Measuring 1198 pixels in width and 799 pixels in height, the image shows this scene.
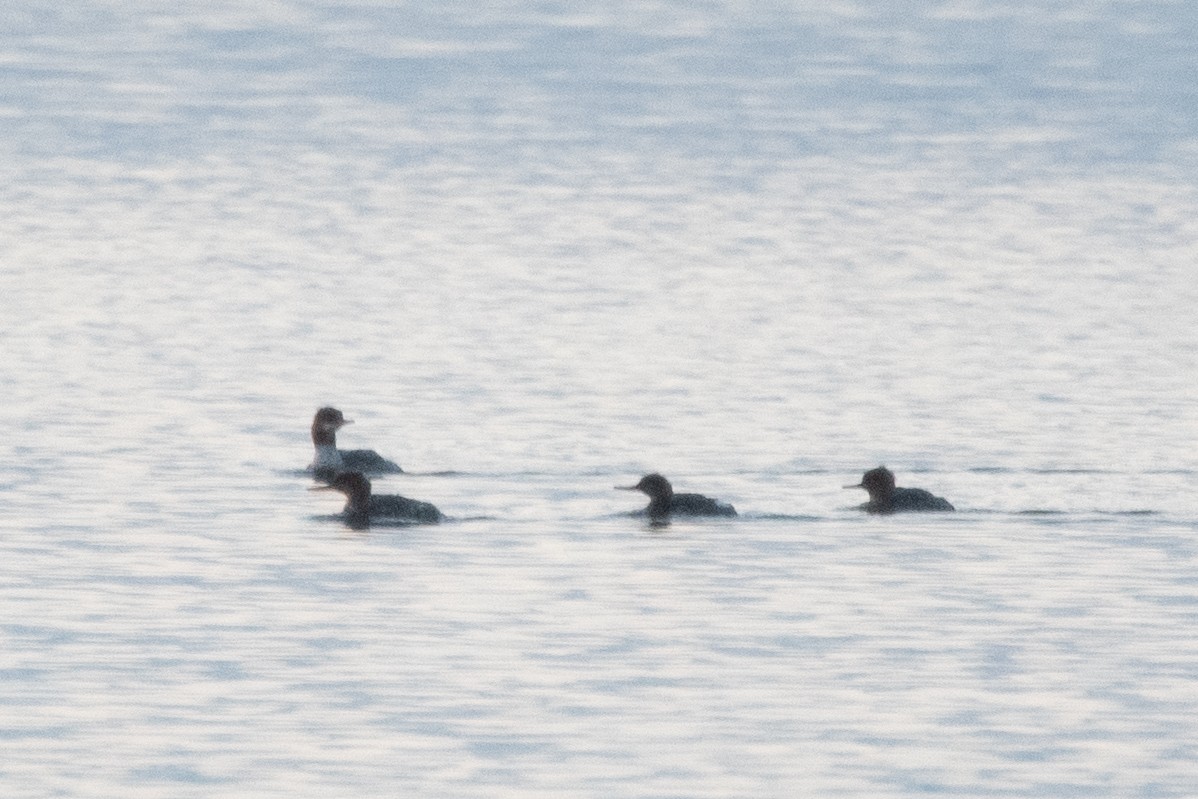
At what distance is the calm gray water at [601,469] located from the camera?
59.9 ft

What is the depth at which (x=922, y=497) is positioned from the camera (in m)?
26.1

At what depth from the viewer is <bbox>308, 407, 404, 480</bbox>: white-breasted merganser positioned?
27.9 m

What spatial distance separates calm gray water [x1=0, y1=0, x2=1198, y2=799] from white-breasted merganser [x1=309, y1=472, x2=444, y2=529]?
25 cm

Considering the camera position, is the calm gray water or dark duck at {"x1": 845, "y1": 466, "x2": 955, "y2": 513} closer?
the calm gray water

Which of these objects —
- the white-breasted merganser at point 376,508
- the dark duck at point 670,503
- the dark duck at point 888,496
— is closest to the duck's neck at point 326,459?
the white-breasted merganser at point 376,508

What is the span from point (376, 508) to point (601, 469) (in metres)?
3.23

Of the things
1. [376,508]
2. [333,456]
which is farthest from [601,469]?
[376,508]

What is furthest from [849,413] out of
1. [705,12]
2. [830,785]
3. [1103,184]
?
[705,12]

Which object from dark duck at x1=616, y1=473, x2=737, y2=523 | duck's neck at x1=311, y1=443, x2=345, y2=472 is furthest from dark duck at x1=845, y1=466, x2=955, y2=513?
duck's neck at x1=311, y1=443, x2=345, y2=472

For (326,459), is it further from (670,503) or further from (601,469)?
(670,503)

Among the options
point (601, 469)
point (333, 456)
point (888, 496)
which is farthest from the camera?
point (601, 469)

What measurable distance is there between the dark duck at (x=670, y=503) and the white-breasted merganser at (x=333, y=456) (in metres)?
2.88

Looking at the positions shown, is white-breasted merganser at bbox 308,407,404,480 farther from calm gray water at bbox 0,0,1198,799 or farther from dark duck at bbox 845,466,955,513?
dark duck at bbox 845,466,955,513

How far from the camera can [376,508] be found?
2558 centimetres
